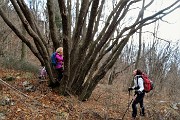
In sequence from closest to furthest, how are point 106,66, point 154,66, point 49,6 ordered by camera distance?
1. point 49,6
2. point 106,66
3. point 154,66

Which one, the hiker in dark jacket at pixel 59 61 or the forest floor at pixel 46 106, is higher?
the hiker in dark jacket at pixel 59 61

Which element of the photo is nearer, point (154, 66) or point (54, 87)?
point (54, 87)

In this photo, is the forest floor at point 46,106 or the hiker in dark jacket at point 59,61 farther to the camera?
the hiker in dark jacket at point 59,61

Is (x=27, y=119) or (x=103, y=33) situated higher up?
(x=103, y=33)

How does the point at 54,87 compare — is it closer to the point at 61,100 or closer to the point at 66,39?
the point at 61,100

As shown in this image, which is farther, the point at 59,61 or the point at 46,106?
the point at 59,61

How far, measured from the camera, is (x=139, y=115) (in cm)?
1101

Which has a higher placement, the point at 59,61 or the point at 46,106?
the point at 59,61

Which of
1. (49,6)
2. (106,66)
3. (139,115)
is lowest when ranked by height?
(139,115)

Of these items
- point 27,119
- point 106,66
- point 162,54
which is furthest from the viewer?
point 162,54

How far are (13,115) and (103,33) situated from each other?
13.9ft

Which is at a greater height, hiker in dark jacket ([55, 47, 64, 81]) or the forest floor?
hiker in dark jacket ([55, 47, 64, 81])

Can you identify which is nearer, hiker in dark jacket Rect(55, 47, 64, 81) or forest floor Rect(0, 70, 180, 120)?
forest floor Rect(0, 70, 180, 120)

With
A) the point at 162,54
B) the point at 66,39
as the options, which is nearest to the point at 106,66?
the point at 66,39
